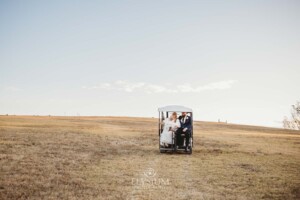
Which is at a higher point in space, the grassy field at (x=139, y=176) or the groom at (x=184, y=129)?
the groom at (x=184, y=129)

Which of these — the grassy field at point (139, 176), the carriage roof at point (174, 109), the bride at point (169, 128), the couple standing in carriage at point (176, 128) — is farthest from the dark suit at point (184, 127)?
the grassy field at point (139, 176)

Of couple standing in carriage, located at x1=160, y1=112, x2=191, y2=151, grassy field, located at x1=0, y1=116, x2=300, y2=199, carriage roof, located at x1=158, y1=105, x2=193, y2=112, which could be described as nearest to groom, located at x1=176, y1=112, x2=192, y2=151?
couple standing in carriage, located at x1=160, y1=112, x2=191, y2=151

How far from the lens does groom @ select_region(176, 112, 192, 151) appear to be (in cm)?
2217

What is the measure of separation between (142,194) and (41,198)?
3.25 meters

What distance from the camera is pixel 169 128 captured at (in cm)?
2231

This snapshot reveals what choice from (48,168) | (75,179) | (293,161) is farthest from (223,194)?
(293,161)

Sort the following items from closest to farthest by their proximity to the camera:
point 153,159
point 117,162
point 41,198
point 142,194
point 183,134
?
point 41,198, point 142,194, point 117,162, point 153,159, point 183,134

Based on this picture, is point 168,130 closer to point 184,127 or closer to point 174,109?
point 184,127

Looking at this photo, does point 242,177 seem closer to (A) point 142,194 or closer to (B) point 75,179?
(A) point 142,194

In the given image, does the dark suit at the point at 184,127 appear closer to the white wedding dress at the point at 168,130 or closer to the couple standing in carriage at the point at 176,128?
the couple standing in carriage at the point at 176,128

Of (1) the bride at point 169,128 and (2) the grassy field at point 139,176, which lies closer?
(2) the grassy field at point 139,176

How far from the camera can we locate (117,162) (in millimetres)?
17125

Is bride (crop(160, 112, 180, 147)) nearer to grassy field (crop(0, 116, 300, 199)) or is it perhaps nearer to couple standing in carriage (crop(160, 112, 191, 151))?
couple standing in carriage (crop(160, 112, 191, 151))

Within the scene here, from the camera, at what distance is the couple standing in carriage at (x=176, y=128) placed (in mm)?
22234
